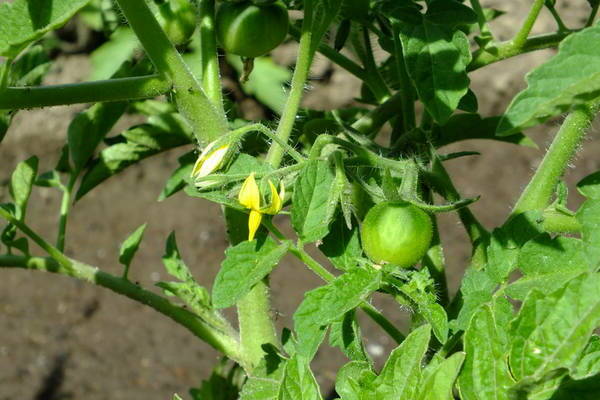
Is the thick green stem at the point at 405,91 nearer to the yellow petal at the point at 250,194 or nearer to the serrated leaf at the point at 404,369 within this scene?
the yellow petal at the point at 250,194

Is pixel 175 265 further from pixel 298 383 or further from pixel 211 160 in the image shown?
pixel 298 383

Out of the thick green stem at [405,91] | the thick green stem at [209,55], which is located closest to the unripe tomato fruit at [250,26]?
the thick green stem at [209,55]

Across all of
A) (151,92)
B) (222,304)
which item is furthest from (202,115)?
(222,304)

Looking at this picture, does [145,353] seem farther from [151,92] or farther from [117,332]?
[151,92]

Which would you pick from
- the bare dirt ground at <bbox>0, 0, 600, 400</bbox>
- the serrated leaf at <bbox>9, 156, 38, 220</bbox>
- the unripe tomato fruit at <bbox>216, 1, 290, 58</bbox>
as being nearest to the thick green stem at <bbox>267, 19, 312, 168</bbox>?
the unripe tomato fruit at <bbox>216, 1, 290, 58</bbox>

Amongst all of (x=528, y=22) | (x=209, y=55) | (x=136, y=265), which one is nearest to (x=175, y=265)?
(x=209, y=55)
